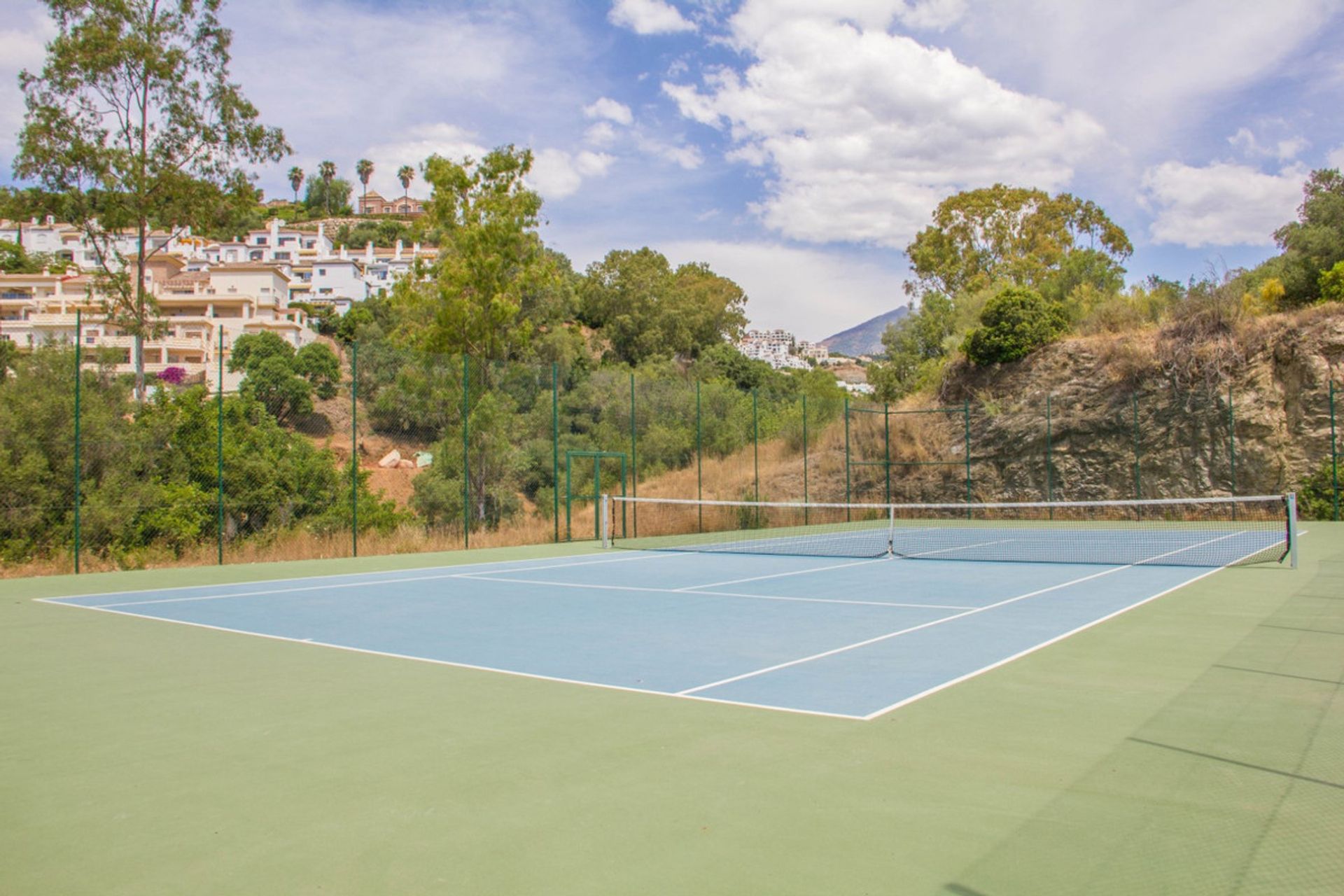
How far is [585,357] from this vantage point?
5103 centimetres

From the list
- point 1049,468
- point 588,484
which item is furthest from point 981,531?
point 588,484

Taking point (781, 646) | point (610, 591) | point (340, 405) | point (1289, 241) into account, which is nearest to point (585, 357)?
point (1289, 241)

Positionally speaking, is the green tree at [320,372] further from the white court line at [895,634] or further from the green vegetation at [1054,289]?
the green vegetation at [1054,289]

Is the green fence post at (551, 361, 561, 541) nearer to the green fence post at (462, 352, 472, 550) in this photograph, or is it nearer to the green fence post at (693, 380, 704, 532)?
the green fence post at (462, 352, 472, 550)

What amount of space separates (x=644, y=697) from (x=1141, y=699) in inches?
109

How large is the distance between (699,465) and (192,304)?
76584mm

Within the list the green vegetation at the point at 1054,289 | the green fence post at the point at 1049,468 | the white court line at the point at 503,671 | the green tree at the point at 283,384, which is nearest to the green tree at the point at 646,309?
the green vegetation at the point at 1054,289

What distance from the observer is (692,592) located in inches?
447

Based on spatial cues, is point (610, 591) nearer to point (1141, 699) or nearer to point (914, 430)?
point (1141, 699)

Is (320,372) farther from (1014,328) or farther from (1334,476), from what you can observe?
(1334,476)

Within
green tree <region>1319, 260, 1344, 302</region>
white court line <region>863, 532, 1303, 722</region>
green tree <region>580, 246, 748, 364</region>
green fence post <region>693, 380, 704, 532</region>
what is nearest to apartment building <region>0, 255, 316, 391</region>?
green tree <region>580, 246, 748, 364</region>

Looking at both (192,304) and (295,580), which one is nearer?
(295,580)

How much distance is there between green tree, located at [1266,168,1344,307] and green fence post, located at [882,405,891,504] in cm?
1092

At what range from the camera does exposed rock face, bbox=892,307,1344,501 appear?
79.0 ft
